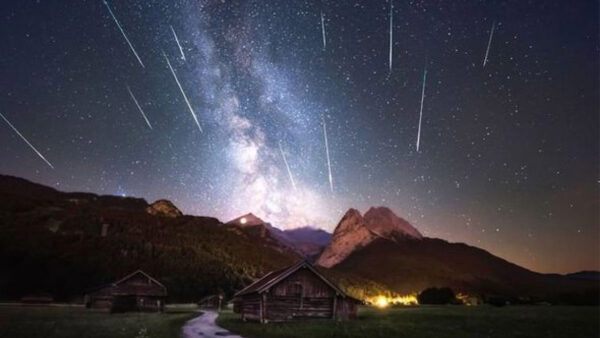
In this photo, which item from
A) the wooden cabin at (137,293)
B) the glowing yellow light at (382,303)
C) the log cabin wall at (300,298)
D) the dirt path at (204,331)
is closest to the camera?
the dirt path at (204,331)

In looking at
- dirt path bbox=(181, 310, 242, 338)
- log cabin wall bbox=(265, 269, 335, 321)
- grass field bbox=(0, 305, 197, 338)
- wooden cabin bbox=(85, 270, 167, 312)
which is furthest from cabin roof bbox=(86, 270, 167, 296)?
log cabin wall bbox=(265, 269, 335, 321)

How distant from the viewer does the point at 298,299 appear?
1619 inches

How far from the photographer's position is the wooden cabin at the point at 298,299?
3972cm

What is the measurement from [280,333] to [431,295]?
110 meters

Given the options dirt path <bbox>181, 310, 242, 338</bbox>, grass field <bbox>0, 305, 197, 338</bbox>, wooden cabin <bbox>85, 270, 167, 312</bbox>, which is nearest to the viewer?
grass field <bbox>0, 305, 197, 338</bbox>

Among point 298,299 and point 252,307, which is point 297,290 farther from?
point 252,307

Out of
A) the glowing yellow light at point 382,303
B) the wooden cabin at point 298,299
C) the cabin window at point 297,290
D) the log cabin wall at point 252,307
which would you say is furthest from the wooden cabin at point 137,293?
the glowing yellow light at point 382,303

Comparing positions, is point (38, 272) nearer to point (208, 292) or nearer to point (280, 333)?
point (208, 292)

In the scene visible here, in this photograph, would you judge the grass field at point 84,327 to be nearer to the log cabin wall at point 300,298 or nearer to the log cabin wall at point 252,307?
the log cabin wall at point 252,307

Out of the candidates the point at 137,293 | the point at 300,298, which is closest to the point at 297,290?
the point at 300,298

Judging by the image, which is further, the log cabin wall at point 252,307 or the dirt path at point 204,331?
the log cabin wall at point 252,307

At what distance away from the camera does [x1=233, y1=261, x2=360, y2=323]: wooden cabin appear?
130ft

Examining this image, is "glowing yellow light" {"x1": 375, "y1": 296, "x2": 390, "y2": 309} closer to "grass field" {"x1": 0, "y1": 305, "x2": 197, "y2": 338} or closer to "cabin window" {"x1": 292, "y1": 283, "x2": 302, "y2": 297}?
"cabin window" {"x1": 292, "y1": 283, "x2": 302, "y2": 297}

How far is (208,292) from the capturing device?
15100cm
